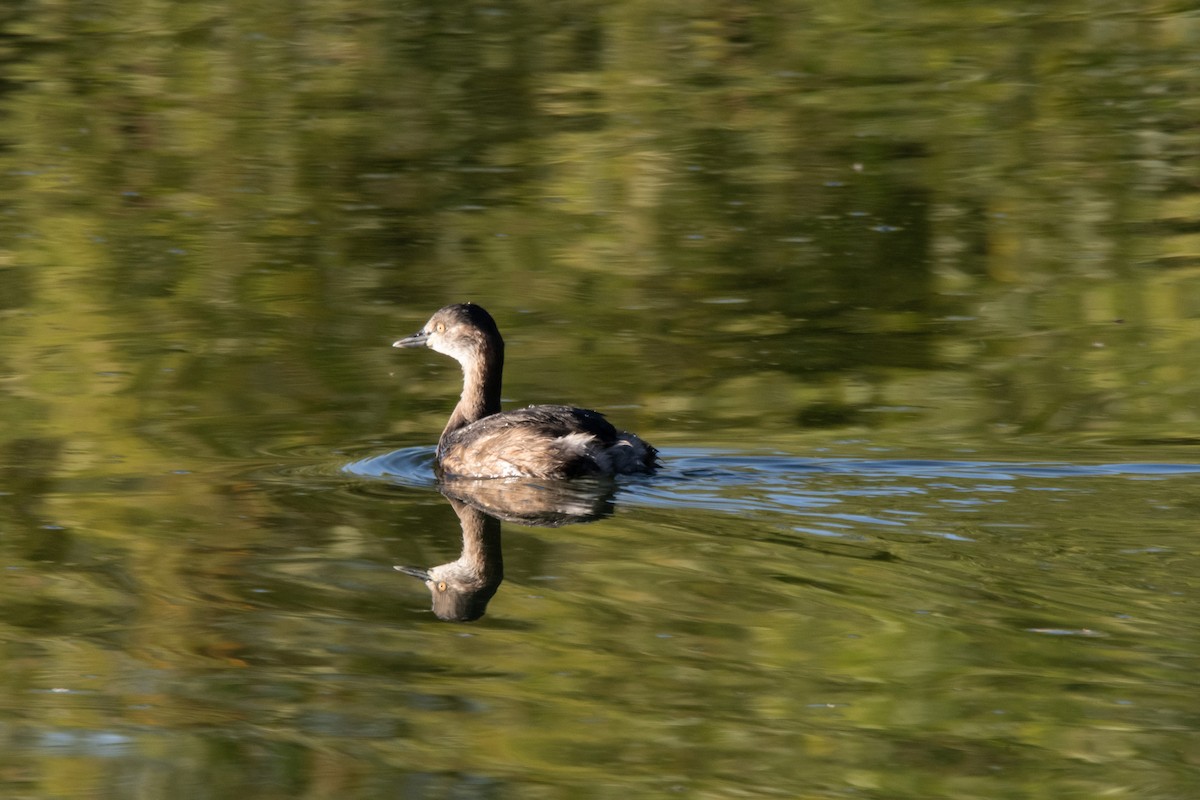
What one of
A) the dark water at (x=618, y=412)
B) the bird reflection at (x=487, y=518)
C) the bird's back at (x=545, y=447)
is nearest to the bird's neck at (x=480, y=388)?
the dark water at (x=618, y=412)

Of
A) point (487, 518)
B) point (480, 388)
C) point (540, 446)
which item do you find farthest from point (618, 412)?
point (487, 518)

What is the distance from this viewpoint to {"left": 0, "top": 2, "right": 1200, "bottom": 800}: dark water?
6.84m

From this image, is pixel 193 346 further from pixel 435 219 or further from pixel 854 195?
pixel 854 195

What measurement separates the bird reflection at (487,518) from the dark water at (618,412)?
40mm

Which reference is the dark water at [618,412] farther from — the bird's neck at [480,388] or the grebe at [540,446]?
the bird's neck at [480,388]

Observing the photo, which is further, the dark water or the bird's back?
the bird's back

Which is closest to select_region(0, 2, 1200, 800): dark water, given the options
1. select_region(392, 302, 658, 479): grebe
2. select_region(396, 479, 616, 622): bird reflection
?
select_region(396, 479, 616, 622): bird reflection

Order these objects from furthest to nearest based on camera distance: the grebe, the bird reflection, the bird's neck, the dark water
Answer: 1. the bird's neck
2. the grebe
3. the bird reflection
4. the dark water

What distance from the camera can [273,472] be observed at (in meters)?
10.5

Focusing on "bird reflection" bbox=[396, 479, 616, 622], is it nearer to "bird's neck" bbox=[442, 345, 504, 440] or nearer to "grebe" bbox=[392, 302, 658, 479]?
"grebe" bbox=[392, 302, 658, 479]

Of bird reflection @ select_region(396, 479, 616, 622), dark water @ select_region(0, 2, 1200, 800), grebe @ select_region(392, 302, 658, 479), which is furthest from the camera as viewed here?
grebe @ select_region(392, 302, 658, 479)

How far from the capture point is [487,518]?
31.9 feet

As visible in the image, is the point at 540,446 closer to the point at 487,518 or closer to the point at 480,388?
the point at 487,518

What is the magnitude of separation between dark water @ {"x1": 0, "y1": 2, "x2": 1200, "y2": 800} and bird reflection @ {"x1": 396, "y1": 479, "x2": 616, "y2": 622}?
0.13 ft
